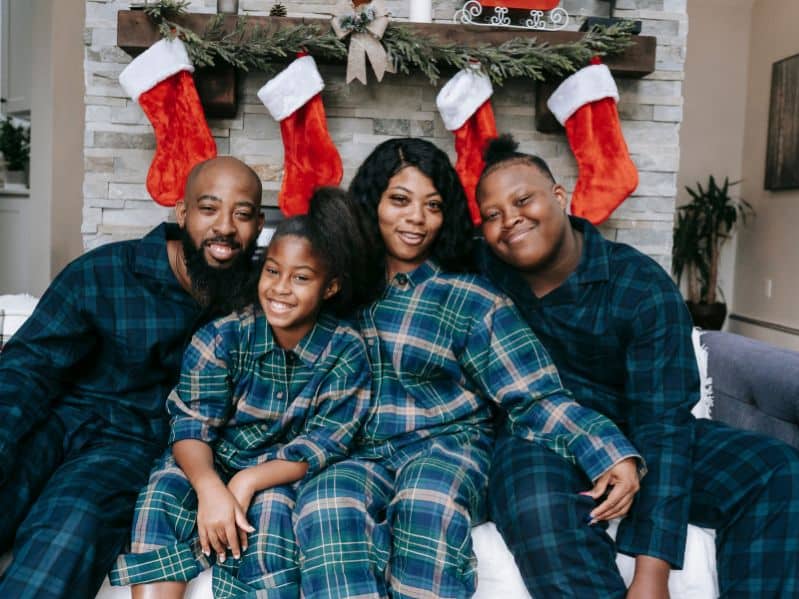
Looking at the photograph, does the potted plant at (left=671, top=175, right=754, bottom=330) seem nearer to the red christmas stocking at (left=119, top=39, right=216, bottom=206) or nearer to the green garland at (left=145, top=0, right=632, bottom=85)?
the green garland at (left=145, top=0, right=632, bottom=85)

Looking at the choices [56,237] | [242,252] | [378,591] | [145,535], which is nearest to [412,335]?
[242,252]

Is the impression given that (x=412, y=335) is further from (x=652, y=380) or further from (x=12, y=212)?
(x=12, y=212)

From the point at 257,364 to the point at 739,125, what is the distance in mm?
4344

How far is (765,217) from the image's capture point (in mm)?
4391

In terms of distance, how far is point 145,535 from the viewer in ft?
3.81

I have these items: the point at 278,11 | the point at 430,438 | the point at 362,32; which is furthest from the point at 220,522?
the point at 278,11

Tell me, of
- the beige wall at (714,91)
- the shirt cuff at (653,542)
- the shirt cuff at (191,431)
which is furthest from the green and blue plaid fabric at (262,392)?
the beige wall at (714,91)

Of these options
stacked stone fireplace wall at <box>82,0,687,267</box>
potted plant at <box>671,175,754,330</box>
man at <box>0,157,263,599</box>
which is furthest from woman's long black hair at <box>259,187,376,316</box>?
potted plant at <box>671,175,754,330</box>

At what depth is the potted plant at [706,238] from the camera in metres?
4.44

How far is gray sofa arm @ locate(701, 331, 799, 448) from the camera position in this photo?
1.45m

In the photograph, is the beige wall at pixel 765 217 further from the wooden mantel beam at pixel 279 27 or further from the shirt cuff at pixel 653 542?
the shirt cuff at pixel 653 542

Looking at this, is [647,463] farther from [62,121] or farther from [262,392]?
[62,121]

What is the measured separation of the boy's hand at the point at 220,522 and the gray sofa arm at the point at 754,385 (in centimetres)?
109

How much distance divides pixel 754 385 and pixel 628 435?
36 centimetres
